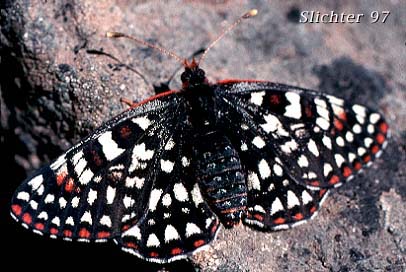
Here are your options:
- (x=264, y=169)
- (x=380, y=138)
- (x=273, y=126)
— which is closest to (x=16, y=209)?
(x=264, y=169)

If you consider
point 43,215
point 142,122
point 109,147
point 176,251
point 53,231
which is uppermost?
point 142,122

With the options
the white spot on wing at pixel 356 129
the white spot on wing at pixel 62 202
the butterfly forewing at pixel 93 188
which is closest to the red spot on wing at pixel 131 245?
the butterfly forewing at pixel 93 188

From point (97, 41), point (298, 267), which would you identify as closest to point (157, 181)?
point (298, 267)

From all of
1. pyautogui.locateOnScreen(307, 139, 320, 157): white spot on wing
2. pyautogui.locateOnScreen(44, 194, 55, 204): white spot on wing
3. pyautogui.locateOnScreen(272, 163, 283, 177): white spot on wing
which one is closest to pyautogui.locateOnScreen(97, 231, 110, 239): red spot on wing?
pyautogui.locateOnScreen(44, 194, 55, 204): white spot on wing

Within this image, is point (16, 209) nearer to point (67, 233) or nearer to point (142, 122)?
point (67, 233)

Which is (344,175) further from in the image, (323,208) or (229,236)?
(229,236)

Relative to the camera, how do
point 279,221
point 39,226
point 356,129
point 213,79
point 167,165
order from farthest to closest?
point 213,79 < point 356,129 < point 279,221 < point 167,165 < point 39,226
